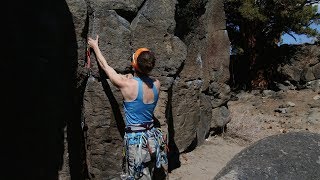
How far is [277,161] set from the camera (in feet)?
10.1

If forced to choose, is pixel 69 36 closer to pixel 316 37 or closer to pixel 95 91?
pixel 95 91

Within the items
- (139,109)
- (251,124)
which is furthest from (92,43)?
(251,124)

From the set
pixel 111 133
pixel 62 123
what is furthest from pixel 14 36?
pixel 111 133

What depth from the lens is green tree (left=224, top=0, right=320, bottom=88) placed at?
44.2 feet

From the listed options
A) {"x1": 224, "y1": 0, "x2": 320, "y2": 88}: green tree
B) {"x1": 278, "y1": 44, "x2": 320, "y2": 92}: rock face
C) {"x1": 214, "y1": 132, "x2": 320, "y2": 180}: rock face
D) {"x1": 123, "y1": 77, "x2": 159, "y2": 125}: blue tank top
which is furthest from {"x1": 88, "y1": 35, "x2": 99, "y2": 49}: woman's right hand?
{"x1": 278, "y1": 44, "x2": 320, "y2": 92}: rock face

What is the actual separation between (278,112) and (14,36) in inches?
357

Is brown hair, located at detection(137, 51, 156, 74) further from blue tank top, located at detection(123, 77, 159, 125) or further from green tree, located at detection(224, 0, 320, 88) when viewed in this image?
green tree, located at detection(224, 0, 320, 88)

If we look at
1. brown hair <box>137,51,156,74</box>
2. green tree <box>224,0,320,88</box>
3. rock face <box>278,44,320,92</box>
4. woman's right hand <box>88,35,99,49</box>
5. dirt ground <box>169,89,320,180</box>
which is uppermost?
green tree <box>224,0,320,88</box>

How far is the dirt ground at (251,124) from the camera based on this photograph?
20.9 feet

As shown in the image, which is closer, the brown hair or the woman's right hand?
the brown hair

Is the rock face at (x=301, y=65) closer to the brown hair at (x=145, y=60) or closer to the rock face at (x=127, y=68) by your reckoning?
the rock face at (x=127, y=68)

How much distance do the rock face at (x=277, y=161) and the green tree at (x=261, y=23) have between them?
34.8 ft

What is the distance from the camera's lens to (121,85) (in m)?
4.20

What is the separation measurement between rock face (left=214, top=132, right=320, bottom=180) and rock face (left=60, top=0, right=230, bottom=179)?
204 centimetres
